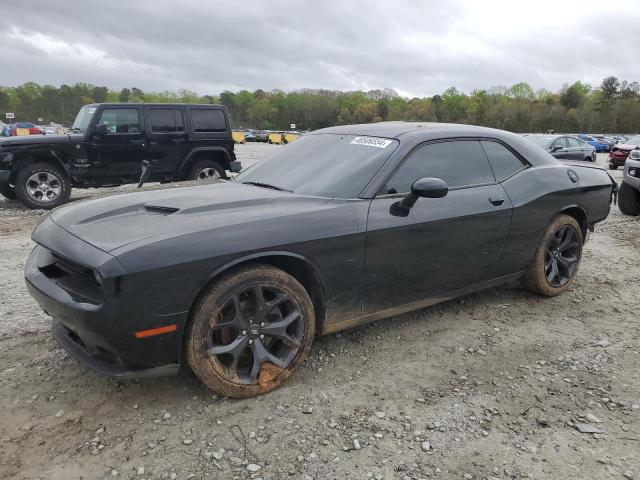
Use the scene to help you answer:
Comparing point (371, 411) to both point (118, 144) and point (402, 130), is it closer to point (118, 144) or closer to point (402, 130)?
point (402, 130)

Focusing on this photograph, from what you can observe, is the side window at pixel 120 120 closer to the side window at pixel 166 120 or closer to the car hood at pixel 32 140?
the side window at pixel 166 120

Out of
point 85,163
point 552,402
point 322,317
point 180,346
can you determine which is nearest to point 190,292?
point 180,346

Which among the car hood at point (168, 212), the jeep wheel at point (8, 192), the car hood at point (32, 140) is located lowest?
the jeep wheel at point (8, 192)

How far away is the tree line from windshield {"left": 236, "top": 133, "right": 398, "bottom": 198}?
8863 centimetres

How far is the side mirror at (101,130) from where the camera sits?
9.05m

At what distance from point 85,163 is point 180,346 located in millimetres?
7645

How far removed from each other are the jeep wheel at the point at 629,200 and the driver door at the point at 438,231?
20.0 ft

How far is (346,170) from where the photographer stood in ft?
11.0

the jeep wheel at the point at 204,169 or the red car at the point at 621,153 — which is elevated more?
the red car at the point at 621,153

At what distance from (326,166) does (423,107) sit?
116791mm

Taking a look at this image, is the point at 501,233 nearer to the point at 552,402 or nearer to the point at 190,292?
the point at 552,402

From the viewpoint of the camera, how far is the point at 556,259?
4438mm

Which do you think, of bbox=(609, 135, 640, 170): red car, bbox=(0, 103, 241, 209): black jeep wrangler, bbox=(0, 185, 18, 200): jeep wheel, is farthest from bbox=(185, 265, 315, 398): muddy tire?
bbox=(609, 135, 640, 170): red car

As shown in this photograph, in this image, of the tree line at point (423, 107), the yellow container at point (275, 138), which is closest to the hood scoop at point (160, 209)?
the yellow container at point (275, 138)
